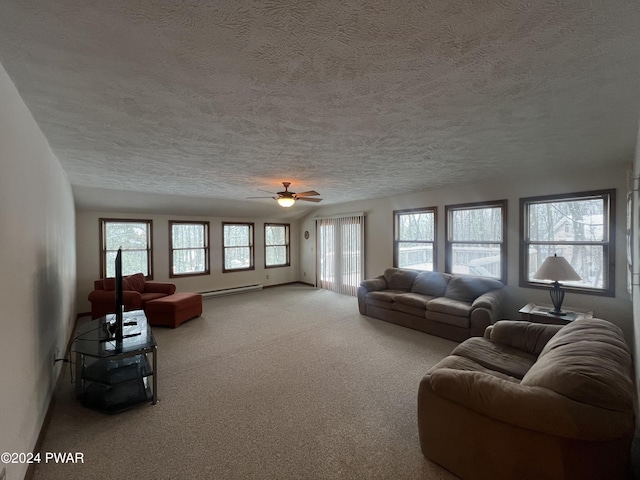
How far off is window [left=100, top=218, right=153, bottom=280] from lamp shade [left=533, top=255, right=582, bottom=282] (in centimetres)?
719

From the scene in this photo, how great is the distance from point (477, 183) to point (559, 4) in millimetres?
4031

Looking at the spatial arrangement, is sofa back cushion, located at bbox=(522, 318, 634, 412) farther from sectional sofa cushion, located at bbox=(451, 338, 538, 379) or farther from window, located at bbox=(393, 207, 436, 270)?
window, located at bbox=(393, 207, 436, 270)

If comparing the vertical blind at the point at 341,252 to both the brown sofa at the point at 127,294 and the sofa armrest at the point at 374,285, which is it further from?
the brown sofa at the point at 127,294

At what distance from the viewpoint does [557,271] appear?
3305 millimetres

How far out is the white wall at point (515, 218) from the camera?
350 centimetres

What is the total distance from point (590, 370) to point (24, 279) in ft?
11.3

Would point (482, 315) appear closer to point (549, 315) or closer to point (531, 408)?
point (549, 315)

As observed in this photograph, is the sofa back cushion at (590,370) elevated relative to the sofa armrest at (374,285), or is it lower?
elevated

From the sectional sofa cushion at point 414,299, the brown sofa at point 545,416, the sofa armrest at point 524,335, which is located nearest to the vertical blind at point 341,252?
the sectional sofa cushion at point 414,299

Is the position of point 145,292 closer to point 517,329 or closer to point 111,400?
point 111,400

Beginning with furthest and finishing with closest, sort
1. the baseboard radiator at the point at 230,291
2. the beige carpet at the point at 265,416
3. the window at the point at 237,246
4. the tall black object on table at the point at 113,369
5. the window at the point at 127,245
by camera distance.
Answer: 1. the window at the point at 237,246
2. the baseboard radiator at the point at 230,291
3. the window at the point at 127,245
4. the tall black object on table at the point at 113,369
5. the beige carpet at the point at 265,416

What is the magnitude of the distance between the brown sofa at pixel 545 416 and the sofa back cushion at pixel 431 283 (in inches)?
106

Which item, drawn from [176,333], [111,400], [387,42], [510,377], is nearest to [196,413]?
[111,400]

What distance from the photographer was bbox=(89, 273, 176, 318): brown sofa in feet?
14.7
